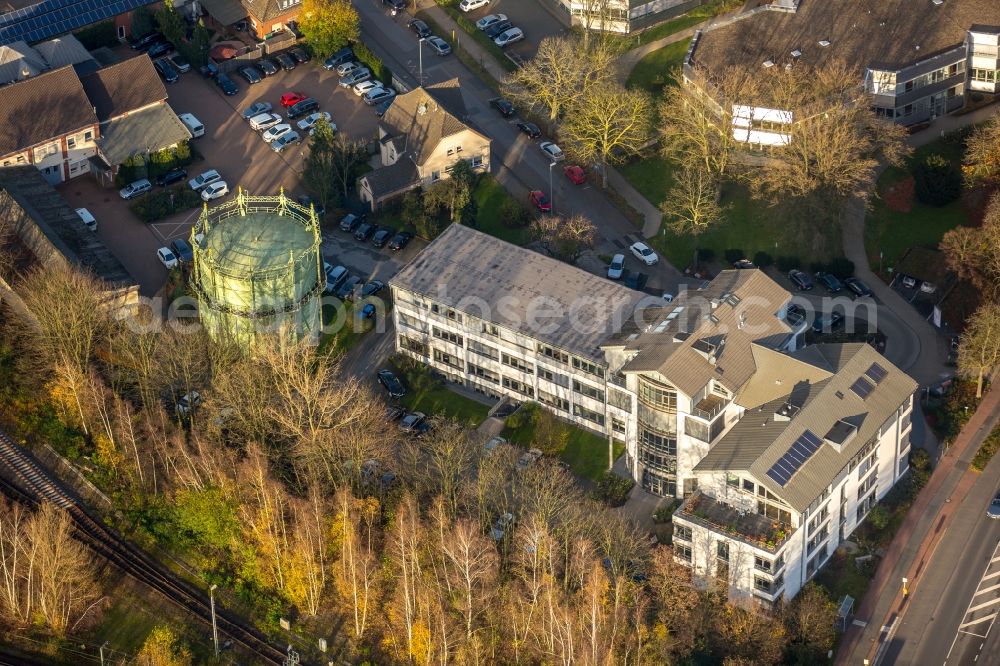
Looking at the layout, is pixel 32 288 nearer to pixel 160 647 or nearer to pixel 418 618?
pixel 160 647

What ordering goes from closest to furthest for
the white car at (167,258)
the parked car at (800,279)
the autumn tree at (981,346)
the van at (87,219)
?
the autumn tree at (981,346)
the parked car at (800,279)
the white car at (167,258)
the van at (87,219)

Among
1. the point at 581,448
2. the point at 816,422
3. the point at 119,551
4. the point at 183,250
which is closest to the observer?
the point at 816,422

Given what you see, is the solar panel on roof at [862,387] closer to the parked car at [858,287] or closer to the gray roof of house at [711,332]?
the gray roof of house at [711,332]

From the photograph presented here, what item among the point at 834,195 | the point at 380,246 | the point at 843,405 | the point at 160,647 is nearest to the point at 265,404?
the point at 160,647

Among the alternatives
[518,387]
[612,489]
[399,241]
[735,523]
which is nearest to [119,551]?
[518,387]

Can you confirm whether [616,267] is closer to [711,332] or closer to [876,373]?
[711,332]

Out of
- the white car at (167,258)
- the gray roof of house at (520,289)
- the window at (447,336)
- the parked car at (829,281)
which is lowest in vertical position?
the parked car at (829,281)

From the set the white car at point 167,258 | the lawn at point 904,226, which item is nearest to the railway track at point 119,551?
the white car at point 167,258
